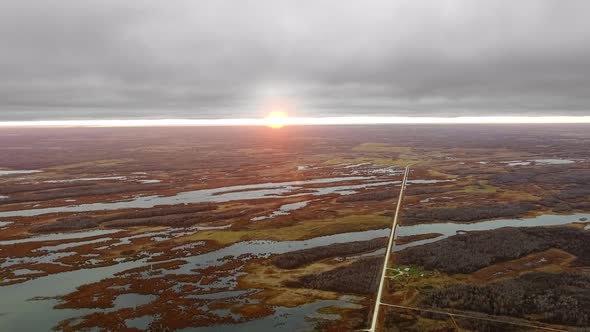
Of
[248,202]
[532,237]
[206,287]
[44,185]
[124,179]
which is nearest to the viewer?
[206,287]

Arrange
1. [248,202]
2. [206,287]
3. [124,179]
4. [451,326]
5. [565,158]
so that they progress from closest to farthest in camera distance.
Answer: [451,326], [206,287], [248,202], [124,179], [565,158]

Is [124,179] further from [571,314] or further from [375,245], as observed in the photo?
[571,314]

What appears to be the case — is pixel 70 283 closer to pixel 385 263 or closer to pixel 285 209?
pixel 385 263

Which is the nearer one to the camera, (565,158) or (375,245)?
(375,245)

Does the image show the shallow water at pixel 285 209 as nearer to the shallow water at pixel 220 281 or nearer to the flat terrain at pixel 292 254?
the flat terrain at pixel 292 254

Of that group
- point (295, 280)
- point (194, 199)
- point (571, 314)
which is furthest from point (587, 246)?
point (194, 199)

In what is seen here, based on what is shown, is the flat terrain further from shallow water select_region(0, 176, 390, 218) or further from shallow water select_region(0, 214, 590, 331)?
shallow water select_region(0, 176, 390, 218)

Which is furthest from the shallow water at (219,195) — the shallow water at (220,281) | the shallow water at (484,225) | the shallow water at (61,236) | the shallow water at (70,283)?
the shallow water at (70,283)

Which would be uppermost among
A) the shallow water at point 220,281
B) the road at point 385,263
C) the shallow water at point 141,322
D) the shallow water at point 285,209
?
the shallow water at point 285,209
